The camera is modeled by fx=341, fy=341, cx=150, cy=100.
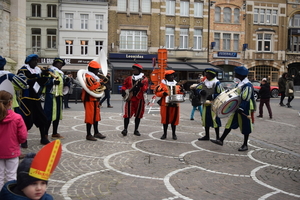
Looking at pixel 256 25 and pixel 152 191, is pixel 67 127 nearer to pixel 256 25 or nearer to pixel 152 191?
pixel 152 191

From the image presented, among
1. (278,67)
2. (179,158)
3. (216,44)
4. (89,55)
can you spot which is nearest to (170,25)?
(216,44)

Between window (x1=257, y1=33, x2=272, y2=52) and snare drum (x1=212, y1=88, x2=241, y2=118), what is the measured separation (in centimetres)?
3341

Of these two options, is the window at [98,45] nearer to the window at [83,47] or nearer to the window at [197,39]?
the window at [83,47]

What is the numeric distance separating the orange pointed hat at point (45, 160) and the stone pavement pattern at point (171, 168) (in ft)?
6.99

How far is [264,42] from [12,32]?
29.5m

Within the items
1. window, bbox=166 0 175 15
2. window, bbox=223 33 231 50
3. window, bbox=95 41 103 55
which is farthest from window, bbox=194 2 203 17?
window, bbox=95 41 103 55

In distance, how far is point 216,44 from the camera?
37.3m

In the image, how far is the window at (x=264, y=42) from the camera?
126ft

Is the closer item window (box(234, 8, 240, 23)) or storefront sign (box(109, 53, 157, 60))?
storefront sign (box(109, 53, 157, 60))

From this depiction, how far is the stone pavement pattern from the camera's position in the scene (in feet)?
15.5

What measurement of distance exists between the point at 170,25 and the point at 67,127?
27.5m

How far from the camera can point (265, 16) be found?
38250 millimetres

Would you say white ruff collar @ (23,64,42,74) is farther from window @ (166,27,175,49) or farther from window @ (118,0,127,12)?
window @ (166,27,175,49)

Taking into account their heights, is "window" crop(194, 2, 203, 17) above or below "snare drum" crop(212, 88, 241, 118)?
above
